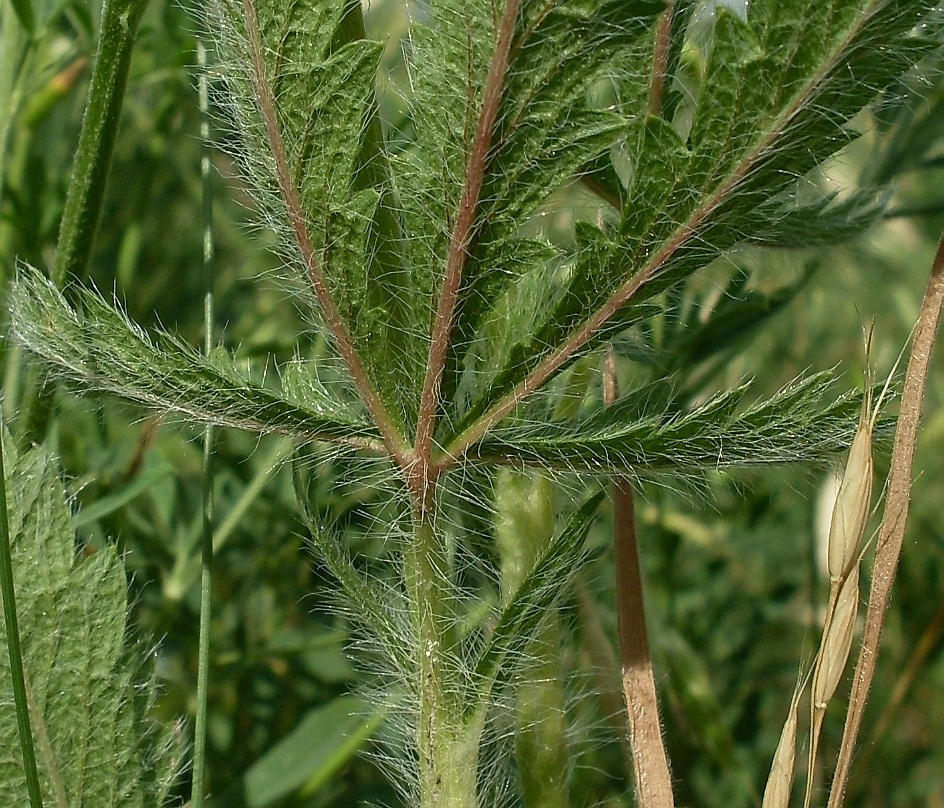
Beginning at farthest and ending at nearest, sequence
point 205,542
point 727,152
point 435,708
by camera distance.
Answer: point 205,542, point 435,708, point 727,152

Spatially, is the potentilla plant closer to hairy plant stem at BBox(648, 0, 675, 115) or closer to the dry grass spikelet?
hairy plant stem at BBox(648, 0, 675, 115)

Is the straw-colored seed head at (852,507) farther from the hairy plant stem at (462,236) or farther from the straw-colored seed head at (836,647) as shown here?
the hairy plant stem at (462,236)

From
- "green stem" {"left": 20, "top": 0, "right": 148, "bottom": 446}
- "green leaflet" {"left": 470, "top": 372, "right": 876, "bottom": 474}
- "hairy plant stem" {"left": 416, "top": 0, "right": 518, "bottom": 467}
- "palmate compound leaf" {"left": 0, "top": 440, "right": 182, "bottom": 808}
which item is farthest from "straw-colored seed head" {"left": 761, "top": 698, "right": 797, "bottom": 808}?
"green stem" {"left": 20, "top": 0, "right": 148, "bottom": 446}

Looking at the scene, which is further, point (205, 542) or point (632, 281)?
point (205, 542)

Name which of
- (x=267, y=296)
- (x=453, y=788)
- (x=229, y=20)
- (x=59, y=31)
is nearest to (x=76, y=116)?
(x=59, y=31)

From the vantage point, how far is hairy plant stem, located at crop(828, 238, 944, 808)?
0.58m

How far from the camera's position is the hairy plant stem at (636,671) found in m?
0.63

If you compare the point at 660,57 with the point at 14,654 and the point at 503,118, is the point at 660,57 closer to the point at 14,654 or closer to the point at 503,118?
the point at 503,118

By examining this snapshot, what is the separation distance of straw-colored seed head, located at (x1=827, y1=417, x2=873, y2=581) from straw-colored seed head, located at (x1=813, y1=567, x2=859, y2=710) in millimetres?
11

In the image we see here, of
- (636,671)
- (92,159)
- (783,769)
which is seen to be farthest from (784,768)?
(92,159)

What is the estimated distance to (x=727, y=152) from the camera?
51 cm

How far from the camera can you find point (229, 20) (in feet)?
1.82

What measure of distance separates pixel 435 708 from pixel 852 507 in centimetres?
27

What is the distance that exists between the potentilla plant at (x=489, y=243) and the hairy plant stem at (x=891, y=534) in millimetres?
31
